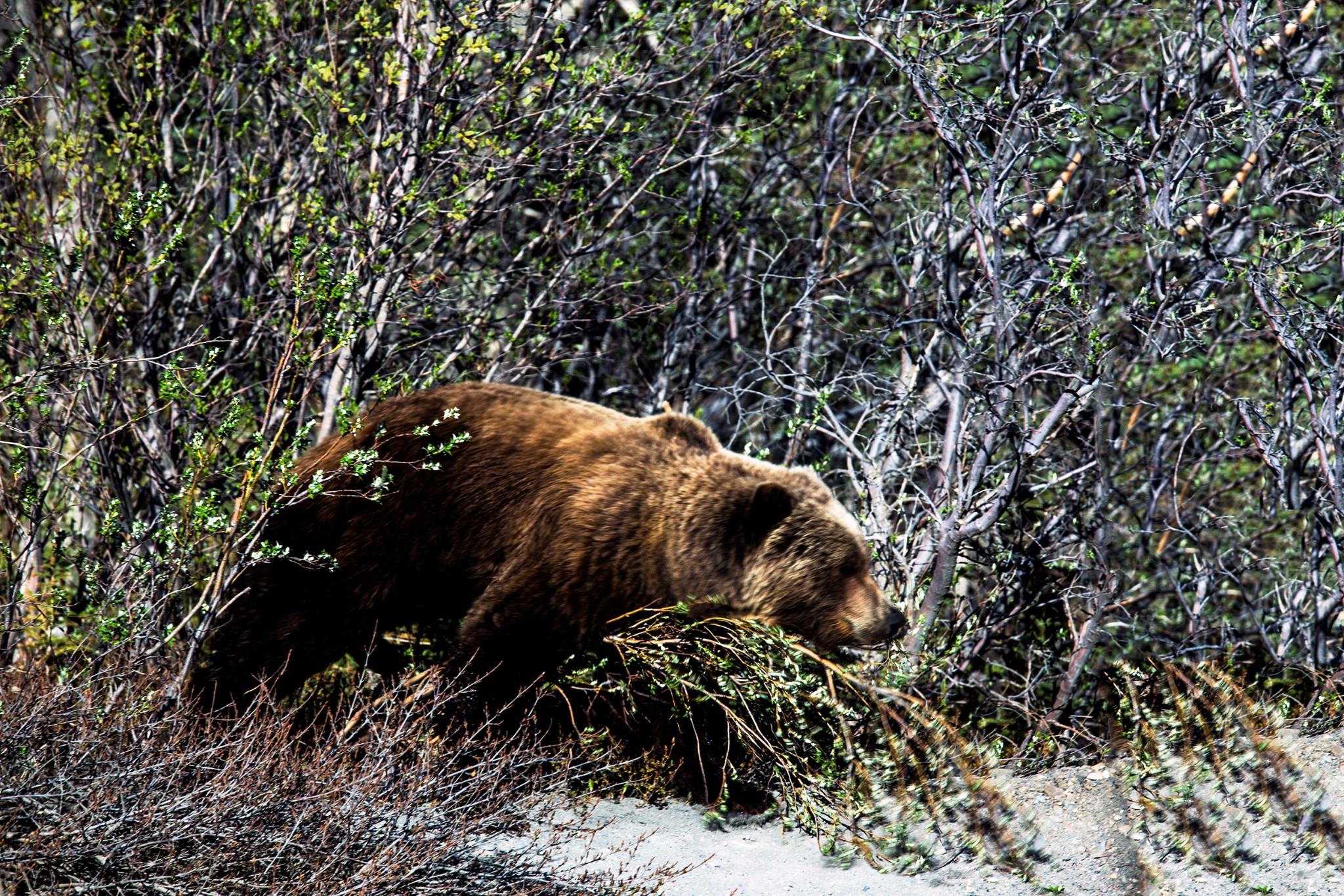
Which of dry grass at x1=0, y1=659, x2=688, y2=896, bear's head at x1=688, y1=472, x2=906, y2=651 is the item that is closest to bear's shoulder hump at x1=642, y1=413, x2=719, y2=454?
bear's head at x1=688, y1=472, x2=906, y2=651

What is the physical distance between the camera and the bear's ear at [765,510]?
4.32 m

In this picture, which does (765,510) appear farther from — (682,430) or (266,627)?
(266,627)

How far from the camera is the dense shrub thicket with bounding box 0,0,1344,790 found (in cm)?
488

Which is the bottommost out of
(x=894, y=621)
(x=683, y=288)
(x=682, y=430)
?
→ (x=894, y=621)

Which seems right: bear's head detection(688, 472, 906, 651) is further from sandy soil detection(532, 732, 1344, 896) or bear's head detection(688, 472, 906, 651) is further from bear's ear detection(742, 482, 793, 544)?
sandy soil detection(532, 732, 1344, 896)

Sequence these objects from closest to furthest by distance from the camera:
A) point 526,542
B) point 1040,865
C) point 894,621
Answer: point 1040,865, point 894,621, point 526,542

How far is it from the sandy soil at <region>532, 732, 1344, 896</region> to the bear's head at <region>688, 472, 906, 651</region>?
838mm

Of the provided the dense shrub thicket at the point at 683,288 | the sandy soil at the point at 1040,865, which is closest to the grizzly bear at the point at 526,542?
the dense shrub thicket at the point at 683,288

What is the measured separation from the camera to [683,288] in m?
6.97

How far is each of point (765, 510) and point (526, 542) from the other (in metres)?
0.98

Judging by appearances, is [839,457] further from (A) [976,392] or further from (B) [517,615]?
(B) [517,615]

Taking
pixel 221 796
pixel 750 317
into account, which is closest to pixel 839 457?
pixel 750 317

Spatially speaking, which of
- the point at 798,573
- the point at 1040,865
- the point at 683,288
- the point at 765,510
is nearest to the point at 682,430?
the point at 765,510

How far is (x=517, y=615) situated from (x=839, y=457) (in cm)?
369
